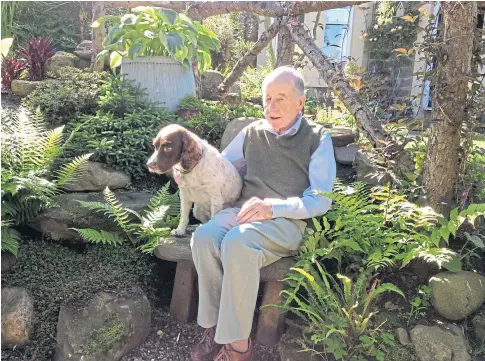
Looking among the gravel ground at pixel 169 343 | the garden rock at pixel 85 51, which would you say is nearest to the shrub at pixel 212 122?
the gravel ground at pixel 169 343

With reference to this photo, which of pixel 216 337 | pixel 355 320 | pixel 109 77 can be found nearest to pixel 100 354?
pixel 216 337

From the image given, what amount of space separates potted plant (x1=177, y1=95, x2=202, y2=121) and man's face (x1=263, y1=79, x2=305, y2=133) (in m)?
2.28

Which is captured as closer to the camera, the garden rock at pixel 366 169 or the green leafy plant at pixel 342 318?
the green leafy plant at pixel 342 318

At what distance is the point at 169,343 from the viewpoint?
3348 millimetres

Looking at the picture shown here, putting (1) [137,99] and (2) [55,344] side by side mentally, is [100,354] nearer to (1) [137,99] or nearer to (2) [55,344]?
(2) [55,344]

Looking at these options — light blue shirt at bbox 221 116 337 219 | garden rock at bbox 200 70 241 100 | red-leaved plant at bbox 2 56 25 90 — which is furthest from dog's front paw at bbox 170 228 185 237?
red-leaved plant at bbox 2 56 25 90

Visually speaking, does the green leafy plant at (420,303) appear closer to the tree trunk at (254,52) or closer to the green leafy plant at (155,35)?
the green leafy plant at (155,35)

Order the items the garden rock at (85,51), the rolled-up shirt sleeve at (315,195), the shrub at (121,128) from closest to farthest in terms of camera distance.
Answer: the rolled-up shirt sleeve at (315,195) < the shrub at (121,128) < the garden rock at (85,51)

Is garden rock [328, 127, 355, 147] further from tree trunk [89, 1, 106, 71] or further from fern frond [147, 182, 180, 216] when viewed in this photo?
tree trunk [89, 1, 106, 71]

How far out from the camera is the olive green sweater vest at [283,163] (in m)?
3.25

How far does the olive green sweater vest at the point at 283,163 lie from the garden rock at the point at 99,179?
159cm

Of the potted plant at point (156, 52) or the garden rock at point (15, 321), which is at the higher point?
the potted plant at point (156, 52)

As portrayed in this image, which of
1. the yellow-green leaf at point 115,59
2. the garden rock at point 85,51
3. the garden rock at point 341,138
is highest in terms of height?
→ the garden rock at point 85,51

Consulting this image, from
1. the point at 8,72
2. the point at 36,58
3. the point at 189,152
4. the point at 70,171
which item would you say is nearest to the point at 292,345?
the point at 189,152
